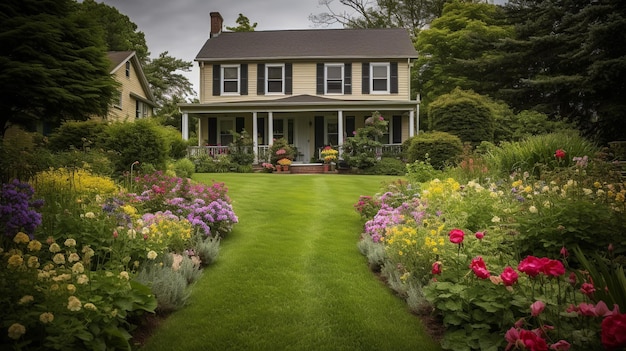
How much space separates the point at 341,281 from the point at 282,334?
1358mm

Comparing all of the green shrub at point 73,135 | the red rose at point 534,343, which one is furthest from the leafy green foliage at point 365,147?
the red rose at point 534,343

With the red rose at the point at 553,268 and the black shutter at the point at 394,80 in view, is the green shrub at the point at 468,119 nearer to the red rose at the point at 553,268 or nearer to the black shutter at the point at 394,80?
the black shutter at the point at 394,80

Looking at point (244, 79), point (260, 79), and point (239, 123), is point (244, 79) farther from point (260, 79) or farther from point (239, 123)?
point (239, 123)

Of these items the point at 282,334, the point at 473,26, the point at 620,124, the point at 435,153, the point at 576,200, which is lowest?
the point at 282,334

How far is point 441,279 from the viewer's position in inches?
143

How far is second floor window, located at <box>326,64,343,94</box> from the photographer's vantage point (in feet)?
72.0

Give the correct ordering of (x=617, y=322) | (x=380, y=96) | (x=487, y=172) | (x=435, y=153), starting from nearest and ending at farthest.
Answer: (x=617, y=322) < (x=487, y=172) < (x=435, y=153) < (x=380, y=96)

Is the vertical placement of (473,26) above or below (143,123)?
above

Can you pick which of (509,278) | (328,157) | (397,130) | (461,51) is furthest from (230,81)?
(509,278)

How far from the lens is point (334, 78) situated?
22.1 meters

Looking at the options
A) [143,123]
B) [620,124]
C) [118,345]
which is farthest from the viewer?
[620,124]

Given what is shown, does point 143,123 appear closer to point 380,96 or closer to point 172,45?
point 172,45

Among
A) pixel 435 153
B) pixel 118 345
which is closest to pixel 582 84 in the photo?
pixel 435 153

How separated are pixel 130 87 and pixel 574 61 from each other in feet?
79.1
